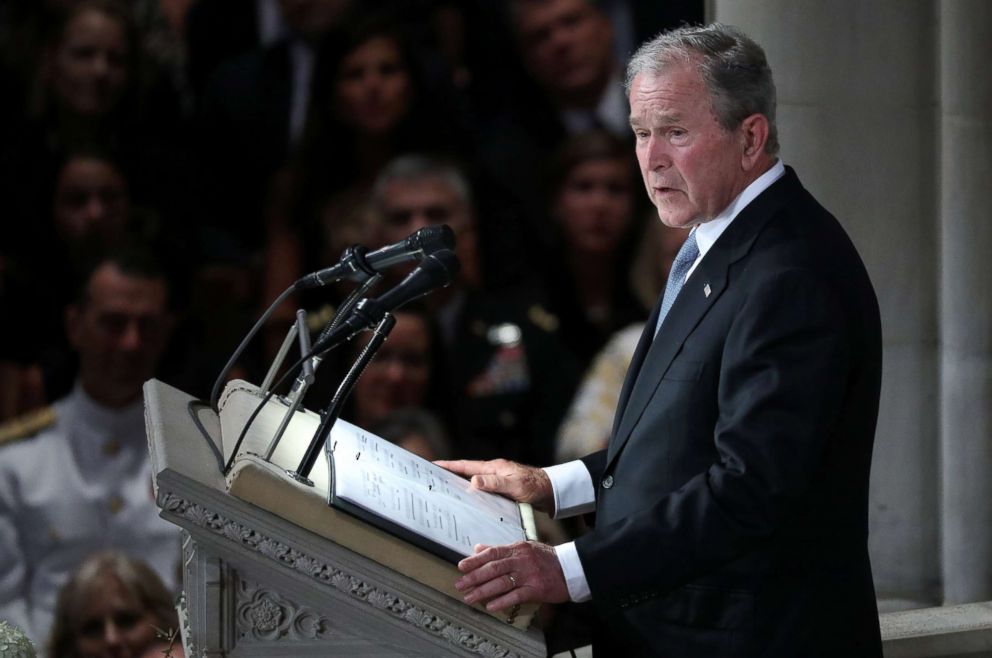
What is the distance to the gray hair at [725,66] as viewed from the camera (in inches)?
89.0

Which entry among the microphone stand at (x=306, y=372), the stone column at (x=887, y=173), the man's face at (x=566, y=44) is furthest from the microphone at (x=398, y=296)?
the man's face at (x=566, y=44)

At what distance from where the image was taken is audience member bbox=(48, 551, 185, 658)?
15.0 feet

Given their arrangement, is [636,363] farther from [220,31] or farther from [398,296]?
[220,31]

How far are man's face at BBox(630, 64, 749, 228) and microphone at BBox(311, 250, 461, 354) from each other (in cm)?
37

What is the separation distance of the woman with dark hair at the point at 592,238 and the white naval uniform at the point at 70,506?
1.56 meters

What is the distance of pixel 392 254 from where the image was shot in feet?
7.45

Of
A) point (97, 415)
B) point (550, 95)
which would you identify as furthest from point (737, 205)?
point (97, 415)

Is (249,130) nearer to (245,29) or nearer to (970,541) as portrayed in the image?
(245,29)

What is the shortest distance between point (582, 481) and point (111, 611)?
2.56 m

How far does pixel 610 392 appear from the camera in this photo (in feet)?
16.6

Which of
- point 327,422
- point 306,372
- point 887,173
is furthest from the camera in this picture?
point 887,173

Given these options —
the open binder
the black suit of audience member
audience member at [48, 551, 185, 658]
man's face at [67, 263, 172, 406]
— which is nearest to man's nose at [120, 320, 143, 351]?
man's face at [67, 263, 172, 406]

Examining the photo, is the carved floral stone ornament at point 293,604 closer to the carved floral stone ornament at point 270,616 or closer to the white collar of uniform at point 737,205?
the carved floral stone ornament at point 270,616

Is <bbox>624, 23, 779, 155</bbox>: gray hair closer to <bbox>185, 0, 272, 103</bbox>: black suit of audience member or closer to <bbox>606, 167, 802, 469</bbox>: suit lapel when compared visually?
<bbox>606, 167, 802, 469</bbox>: suit lapel
